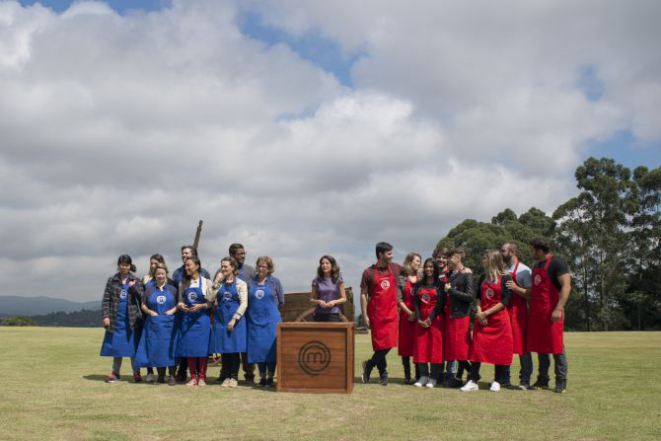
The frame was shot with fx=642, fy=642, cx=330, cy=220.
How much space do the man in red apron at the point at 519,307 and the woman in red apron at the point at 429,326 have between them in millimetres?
946

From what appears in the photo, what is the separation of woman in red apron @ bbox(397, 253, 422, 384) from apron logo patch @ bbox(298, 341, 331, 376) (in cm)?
136

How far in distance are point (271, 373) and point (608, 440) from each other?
4848 mm

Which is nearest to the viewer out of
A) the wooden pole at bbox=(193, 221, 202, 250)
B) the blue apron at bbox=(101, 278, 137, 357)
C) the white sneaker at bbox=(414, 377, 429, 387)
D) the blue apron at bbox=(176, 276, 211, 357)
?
the white sneaker at bbox=(414, 377, 429, 387)

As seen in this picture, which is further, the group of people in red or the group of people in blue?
the group of people in blue

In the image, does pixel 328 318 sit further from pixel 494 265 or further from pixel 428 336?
pixel 494 265

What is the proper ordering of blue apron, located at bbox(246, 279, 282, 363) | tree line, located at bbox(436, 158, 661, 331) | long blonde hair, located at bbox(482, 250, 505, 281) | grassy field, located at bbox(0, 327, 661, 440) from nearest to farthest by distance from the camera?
grassy field, located at bbox(0, 327, 661, 440) → long blonde hair, located at bbox(482, 250, 505, 281) → blue apron, located at bbox(246, 279, 282, 363) → tree line, located at bbox(436, 158, 661, 331)

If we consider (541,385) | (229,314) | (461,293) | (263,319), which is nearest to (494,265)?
(461,293)

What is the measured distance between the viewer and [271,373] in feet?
29.7

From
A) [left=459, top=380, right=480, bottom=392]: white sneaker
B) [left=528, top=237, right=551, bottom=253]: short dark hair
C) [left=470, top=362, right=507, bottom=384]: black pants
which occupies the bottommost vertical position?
[left=459, top=380, right=480, bottom=392]: white sneaker

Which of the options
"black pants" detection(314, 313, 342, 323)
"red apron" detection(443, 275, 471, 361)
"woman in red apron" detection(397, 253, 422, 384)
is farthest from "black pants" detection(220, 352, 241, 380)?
"red apron" detection(443, 275, 471, 361)

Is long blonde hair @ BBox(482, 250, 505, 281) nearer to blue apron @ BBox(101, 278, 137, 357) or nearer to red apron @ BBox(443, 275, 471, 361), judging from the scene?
red apron @ BBox(443, 275, 471, 361)

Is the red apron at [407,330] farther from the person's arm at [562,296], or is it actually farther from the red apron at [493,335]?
the person's arm at [562,296]

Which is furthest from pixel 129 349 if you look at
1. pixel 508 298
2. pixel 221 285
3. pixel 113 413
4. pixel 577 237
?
pixel 577 237

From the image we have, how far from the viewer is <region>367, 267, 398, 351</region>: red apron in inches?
355
